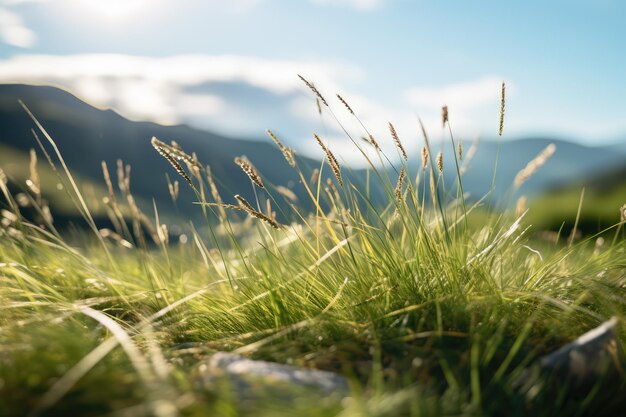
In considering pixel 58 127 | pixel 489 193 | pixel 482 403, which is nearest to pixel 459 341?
pixel 482 403

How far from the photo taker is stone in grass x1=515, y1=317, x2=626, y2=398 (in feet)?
6.51

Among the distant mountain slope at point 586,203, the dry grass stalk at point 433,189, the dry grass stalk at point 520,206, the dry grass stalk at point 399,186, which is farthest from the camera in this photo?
the distant mountain slope at point 586,203

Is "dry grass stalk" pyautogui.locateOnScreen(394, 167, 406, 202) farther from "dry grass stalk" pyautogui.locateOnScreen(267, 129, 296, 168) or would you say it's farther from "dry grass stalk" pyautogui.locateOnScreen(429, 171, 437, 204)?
"dry grass stalk" pyautogui.locateOnScreen(267, 129, 296, 168)

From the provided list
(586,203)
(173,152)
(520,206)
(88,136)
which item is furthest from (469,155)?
(88,136)

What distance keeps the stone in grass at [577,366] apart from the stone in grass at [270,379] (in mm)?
717

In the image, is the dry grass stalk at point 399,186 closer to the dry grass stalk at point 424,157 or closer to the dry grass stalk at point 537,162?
the dry grass stalk at point 424,157

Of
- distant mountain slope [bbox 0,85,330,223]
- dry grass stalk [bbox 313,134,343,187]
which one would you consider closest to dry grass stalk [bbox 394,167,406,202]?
dry grass stalk [bbox 313,134,343,187]

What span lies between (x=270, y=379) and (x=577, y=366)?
1.13 meters

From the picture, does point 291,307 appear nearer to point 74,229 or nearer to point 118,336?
point 118,336

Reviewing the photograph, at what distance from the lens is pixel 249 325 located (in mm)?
2689

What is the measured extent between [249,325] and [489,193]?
57.1 inches

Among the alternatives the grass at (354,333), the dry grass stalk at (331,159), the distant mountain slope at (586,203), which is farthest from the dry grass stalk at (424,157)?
the distant mountain slope at (586,203)

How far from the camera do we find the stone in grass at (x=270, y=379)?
1.72m

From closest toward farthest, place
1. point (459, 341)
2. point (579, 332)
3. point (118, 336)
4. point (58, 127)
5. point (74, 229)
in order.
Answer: point (118, 336) < point (459, 341) < point (579, 332) < point (74, 229) < point (58, 127)
